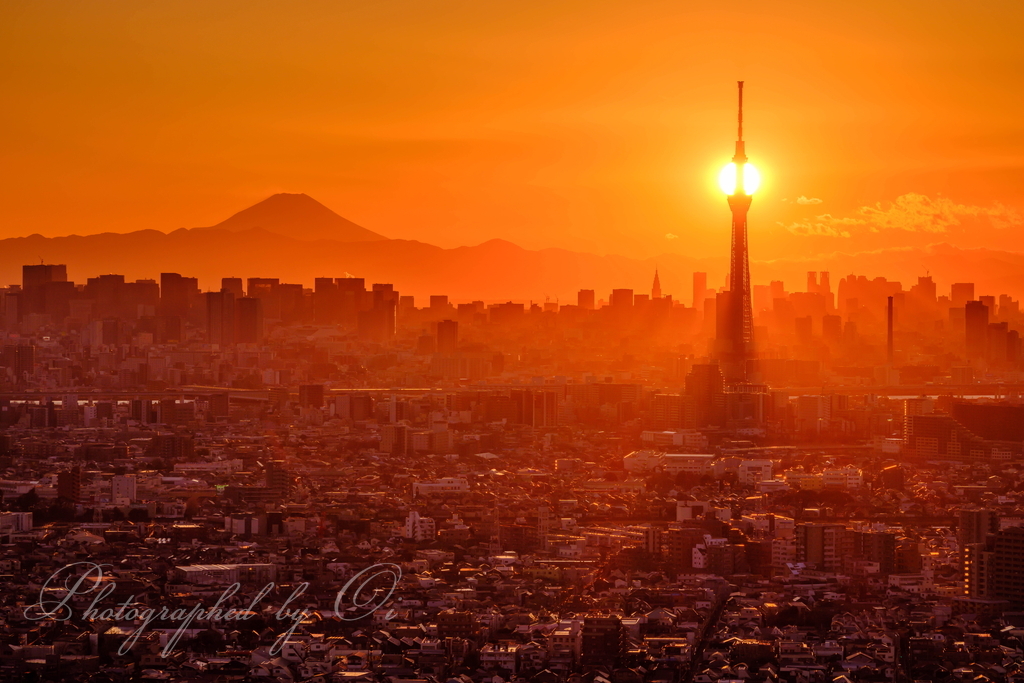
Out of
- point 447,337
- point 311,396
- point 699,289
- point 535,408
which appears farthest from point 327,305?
point 535,408

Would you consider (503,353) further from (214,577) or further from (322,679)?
(322,679)

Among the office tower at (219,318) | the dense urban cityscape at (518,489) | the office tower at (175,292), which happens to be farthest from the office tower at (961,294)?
the office tower at (175,292)

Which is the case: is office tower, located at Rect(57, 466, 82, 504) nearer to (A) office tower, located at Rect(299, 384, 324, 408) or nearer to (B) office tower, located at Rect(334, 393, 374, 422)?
(B) office tower, located at Rect(334, 393, 374, 422)

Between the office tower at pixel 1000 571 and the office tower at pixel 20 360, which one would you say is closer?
the office tower at pixel 1000 571

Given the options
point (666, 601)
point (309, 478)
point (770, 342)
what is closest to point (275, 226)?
point (770, 342)

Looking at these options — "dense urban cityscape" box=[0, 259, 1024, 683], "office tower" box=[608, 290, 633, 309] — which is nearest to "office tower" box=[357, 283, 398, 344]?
"dense urban cityscape" box=[0, 259, 1024, 683]

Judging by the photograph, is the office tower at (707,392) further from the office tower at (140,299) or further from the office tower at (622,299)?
the office tower at (140,299)
